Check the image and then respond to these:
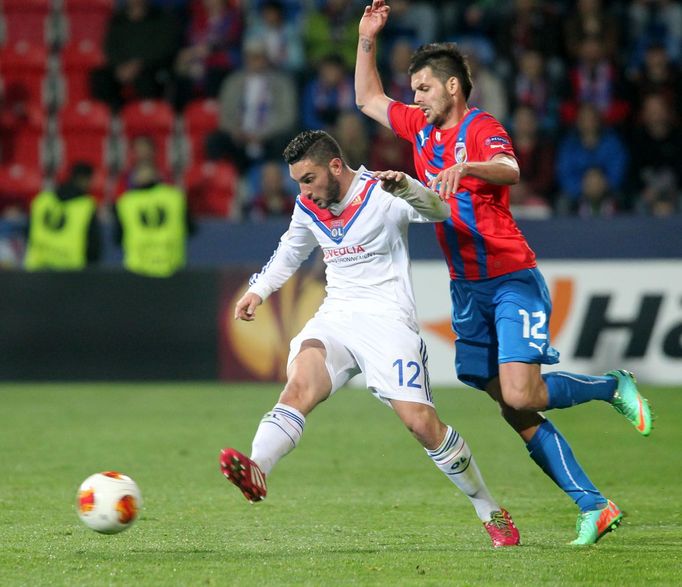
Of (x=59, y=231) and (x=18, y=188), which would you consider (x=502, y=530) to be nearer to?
(x=59, y=231)

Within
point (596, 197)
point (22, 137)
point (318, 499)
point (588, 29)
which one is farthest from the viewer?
point (22, 137)

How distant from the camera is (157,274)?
43.3 feet

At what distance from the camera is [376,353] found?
6.09 m

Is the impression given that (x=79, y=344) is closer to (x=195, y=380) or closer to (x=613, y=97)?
(x=195, y=380)

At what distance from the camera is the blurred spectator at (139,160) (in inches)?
547

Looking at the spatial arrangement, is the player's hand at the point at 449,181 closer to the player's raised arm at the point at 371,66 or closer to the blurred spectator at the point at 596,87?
the player's raised arm at the point at 371,66

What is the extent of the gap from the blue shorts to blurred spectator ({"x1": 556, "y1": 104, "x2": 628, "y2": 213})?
893cm

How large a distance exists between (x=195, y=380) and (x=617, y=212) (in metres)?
4.83

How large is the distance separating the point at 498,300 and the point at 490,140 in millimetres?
715

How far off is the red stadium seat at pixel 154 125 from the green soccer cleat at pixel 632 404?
34.7 feet

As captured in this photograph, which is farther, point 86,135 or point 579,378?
point 86,135

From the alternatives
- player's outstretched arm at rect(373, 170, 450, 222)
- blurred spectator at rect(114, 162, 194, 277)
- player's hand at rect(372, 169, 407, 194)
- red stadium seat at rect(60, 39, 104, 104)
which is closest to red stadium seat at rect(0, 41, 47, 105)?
red stadium seat at rect(60, 39, 104, 104)

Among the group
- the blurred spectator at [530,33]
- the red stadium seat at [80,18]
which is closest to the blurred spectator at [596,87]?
the blurred spectator at [530,33]

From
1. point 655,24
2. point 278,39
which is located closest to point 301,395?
point 278,39
